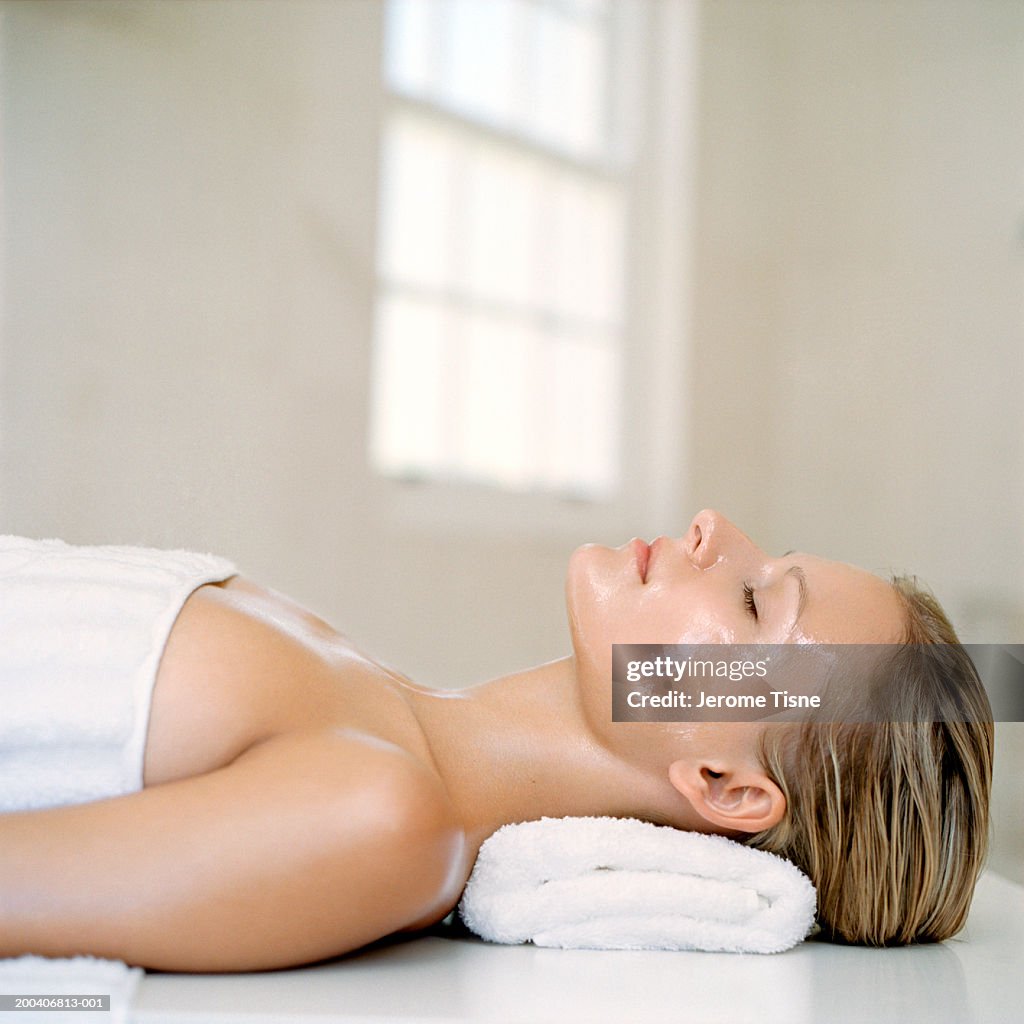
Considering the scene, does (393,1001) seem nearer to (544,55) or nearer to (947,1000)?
(947,1000)

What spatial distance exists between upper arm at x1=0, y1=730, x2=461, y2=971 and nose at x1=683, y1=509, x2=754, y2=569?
291 millimetres

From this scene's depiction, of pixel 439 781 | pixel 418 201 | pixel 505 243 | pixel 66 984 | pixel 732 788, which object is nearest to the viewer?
pixel 66 984

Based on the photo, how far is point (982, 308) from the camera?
1.35 m

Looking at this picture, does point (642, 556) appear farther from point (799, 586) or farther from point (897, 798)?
point (897, 798)

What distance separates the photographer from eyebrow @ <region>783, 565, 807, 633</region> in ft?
2.52

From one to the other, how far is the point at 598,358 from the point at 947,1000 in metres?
1.52

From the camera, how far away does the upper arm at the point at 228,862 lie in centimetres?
58

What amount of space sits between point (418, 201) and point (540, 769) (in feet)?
4.25

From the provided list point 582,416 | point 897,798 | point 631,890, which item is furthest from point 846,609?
point 582,416

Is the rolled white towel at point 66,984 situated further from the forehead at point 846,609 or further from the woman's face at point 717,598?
the forehead at point 846,609

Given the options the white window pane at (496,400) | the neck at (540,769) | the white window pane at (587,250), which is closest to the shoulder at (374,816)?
the neck at (540,769)

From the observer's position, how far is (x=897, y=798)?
77 cm

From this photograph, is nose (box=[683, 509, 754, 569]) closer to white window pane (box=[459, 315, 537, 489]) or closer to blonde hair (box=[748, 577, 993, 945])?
blonde hair (box=[748, 577, 993, 945])

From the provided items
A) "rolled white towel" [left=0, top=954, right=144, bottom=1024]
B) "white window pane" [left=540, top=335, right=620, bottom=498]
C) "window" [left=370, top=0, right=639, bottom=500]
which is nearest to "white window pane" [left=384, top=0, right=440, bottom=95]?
"window" [left=370, top=0, right=639, bottom=500]
